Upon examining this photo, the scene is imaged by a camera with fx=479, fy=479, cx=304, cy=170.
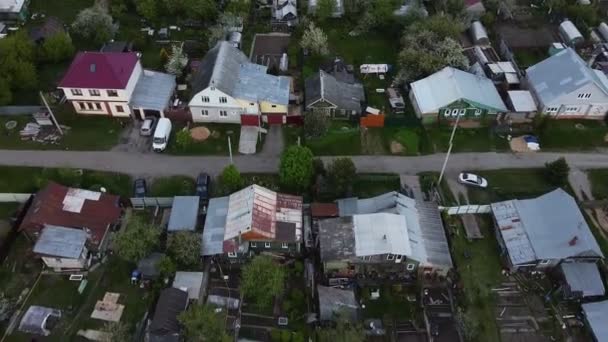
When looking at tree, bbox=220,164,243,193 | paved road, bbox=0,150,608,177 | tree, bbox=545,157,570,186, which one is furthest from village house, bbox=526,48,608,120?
tree, bbox=220,164,243,193

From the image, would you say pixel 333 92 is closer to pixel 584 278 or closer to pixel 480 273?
pixel 480 273

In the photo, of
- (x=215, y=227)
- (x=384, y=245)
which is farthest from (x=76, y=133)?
(x=384, y=245)

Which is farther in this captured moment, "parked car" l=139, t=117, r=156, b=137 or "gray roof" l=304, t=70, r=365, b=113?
"gray roof" l=304, t=70, r=365, b=113

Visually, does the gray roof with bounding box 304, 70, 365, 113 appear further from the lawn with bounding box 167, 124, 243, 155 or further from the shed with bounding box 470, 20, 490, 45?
the shed with bounding box 470, 20, 490, 45

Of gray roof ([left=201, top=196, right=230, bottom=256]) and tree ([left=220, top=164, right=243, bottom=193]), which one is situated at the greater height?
tree ([left=220, top=164, right=243, bottom=193])

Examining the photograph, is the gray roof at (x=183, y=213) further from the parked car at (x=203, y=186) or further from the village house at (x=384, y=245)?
the village house at (x=384, y=245)

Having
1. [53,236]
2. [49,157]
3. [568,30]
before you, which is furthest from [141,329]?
[568,30]

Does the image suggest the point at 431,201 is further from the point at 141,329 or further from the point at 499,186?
the point at 141,329
